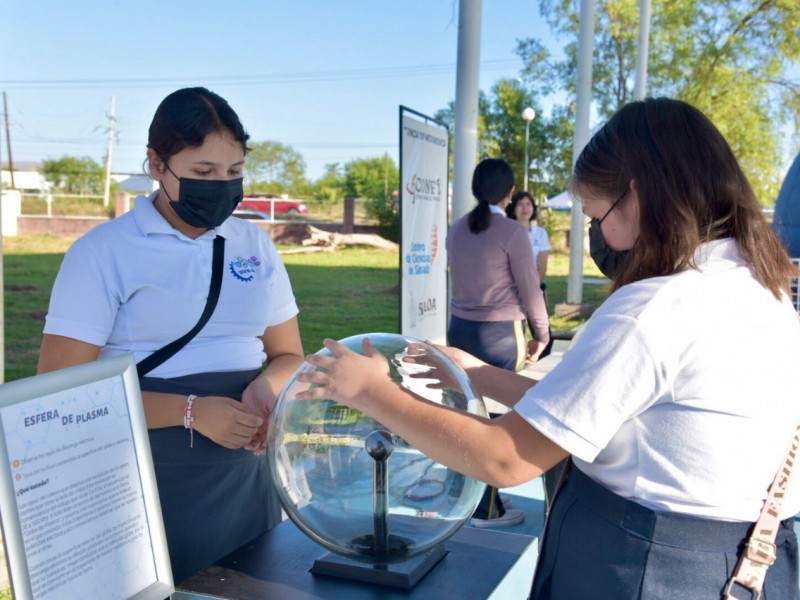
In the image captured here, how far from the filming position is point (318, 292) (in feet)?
54.9

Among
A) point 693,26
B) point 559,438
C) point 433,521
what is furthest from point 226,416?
point 693,26

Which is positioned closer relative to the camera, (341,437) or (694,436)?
(694,436)

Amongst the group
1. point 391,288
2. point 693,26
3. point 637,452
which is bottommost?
point 391,288

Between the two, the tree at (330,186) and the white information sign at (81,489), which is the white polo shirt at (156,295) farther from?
the tree at (330,186)

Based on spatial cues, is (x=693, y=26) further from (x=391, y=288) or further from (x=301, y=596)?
(x=301, y=596)

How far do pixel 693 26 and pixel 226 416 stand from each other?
21.6 metres

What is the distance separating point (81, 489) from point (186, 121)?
37.9 inches

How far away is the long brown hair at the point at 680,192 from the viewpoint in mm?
1313

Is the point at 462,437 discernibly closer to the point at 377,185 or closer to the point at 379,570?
the point at 379,570

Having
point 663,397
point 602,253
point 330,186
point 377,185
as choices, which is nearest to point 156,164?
point 602,253

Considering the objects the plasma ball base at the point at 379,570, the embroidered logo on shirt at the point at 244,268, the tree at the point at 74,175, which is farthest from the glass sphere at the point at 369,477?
the tree at the point at 74,175

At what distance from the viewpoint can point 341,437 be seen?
1433mm

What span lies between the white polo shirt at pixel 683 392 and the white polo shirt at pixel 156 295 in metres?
0.91

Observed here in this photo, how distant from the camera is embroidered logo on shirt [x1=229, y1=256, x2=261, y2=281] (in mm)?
1996
